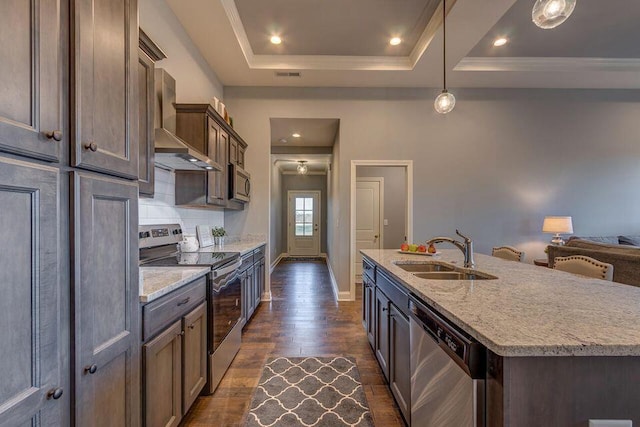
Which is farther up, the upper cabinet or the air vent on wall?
the air vent on wall

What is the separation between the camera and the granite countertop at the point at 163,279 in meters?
1.35

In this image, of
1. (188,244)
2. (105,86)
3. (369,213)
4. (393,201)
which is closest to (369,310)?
(188,244)

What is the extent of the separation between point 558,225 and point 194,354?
16.4 ft

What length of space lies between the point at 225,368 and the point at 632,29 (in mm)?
5611

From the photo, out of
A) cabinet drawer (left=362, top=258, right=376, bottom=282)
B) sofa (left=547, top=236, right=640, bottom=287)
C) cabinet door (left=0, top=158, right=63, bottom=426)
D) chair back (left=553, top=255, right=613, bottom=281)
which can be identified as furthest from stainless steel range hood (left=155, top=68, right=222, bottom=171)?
sofa (left=547, top=236, right=640, bottom=287)

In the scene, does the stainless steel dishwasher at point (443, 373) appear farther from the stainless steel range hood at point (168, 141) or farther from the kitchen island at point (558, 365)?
the stainless steel range hood at point (168, 141)

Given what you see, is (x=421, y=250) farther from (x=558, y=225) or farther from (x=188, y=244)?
(x=558, y=225)

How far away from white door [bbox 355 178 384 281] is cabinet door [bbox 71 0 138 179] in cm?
536

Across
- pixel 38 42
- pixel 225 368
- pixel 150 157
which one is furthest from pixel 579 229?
pixel 38 42

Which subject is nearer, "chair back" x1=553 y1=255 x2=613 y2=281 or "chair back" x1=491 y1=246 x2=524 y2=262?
"chair back" x1=553 y1=255 x2=613 y2=281

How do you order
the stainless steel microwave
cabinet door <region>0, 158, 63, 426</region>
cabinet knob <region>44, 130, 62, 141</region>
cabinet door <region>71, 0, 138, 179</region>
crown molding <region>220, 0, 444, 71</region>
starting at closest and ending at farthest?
cabinet door <region>0, 158, 63, 426</region> → cabinet knob <region>44, 130, 62, 141</region> → cabinet door <region>71, 0, 138, 179</region> → the stainless steel microwave → crown molding <region>220, 0, 444, 71</region>

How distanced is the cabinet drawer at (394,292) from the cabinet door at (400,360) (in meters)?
0.04

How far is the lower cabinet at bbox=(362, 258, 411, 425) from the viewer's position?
1.65m

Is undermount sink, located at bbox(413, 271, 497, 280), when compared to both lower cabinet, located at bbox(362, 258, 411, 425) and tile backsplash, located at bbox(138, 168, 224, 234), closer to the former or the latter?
lower cabinet, located at bbox(362, 258, 411, 425)
